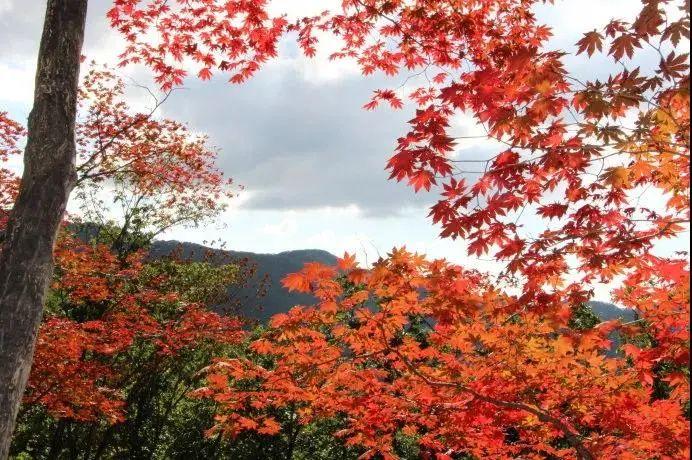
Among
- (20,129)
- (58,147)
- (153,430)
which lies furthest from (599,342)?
(153,430)

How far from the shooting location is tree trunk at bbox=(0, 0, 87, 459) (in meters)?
3.66

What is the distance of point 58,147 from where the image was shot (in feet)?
13.2

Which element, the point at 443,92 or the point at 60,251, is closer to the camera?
the point at 443,92

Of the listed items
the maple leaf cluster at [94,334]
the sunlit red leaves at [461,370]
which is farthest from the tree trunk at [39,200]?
the maple leaf cluster at [94,334]

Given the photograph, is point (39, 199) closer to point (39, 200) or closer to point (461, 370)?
point (39, 200)

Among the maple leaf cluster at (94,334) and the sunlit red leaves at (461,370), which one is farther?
the maple leaf cluster at (94,334)

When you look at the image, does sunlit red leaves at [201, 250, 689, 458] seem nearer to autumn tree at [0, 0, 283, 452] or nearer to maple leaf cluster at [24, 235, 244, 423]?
autumn tree at [0, 0, 283, 452]

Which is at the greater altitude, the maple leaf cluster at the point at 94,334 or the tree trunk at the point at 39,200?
the tree trunk at the point at 39,200

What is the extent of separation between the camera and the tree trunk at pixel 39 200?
3664 mm

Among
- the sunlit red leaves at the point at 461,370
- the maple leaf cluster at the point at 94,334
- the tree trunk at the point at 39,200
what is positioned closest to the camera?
the tree trunk at the point at 39,200

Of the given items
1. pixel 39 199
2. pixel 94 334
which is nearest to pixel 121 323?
pixel 94 334

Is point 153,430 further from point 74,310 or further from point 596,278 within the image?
point 596,278

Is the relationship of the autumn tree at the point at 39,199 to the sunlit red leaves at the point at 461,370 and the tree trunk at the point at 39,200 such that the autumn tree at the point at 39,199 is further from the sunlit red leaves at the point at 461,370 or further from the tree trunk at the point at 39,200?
the sunlit red leaves at the point at 461,370

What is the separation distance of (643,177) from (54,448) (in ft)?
56.6
